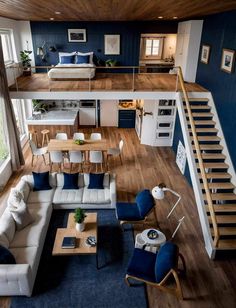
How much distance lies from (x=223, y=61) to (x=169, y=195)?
397 cm

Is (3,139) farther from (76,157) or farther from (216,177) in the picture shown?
(216,177)

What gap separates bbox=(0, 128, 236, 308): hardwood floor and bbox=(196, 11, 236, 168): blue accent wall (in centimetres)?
202

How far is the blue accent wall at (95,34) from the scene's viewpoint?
1052cm

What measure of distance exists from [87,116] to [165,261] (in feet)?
30.7

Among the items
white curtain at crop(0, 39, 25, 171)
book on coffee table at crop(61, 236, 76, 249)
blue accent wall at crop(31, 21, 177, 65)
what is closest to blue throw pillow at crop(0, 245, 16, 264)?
book on coffee table at crop(61, 236, 76, 249)

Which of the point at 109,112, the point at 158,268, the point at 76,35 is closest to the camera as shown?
the point at 158,268

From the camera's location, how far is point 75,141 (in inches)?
340

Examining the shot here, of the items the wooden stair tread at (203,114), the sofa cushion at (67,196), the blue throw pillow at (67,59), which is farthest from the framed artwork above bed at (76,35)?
the sofa cushion at (67,196)

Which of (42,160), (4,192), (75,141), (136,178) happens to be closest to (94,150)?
(75,141)

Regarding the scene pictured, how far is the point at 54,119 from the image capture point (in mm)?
10516

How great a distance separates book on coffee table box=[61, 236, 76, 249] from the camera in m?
5.01

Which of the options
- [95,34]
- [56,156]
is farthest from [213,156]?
[95,34]

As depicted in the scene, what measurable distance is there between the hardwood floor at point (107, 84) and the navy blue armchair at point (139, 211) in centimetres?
379

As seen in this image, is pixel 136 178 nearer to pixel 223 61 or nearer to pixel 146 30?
pixel 223 61
